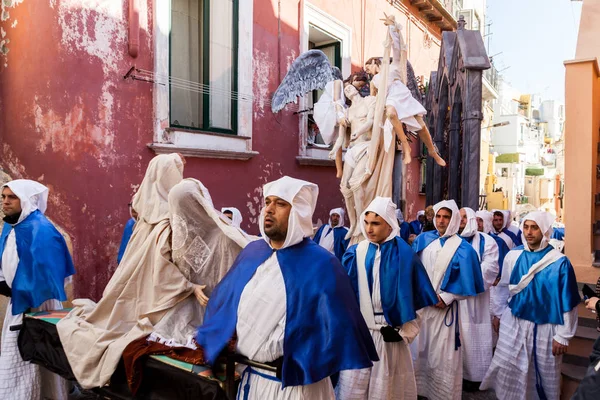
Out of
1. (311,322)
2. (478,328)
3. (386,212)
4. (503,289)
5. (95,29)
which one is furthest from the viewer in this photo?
(95,29)

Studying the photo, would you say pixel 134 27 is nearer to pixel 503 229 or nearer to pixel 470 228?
pixel 470 228

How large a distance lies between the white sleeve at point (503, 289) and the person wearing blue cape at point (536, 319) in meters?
0.04

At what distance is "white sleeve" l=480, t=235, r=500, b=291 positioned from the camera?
5.45 meters

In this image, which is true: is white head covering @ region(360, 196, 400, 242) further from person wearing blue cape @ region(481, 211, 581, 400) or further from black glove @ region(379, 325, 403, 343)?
person wearing blue cape @ region(481, 211, 581, 400)

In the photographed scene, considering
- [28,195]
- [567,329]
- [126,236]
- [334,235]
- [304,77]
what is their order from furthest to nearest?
[304,77] → [334,235] → [126,236] → [28,195] → [567,329]

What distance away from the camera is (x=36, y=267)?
4203 mm

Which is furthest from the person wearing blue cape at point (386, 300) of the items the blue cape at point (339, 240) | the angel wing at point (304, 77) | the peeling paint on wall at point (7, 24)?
the angel wing at point (304, 77)

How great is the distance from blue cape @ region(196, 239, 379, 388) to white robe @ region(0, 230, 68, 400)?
2.33 meters

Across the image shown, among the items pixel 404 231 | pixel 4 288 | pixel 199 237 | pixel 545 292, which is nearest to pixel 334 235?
pixel 404 231

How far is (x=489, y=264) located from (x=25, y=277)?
4680 millimetres

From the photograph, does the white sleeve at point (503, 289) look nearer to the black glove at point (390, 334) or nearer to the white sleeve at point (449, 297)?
the white sleeve at point (449, 297)

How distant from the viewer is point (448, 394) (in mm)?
4508

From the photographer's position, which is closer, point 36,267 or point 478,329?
point 36,267

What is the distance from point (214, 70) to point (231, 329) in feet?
21.4
